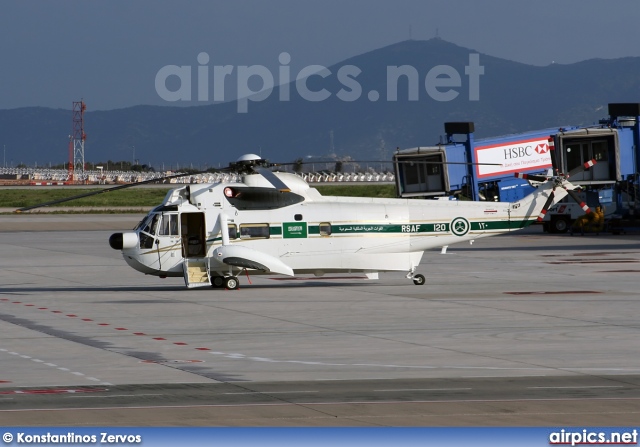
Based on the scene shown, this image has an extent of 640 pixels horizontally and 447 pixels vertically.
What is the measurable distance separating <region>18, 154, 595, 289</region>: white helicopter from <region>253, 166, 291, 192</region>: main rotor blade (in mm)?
148

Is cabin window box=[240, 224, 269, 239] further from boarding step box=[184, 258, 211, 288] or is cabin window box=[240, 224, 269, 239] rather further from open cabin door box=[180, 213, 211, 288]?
boarding step box=[184, 258, 211, 288]

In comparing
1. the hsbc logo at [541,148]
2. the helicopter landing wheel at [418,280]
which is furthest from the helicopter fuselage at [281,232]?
the hsbc logo at [541,148]

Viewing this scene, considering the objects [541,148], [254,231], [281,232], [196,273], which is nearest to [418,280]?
[281,232]

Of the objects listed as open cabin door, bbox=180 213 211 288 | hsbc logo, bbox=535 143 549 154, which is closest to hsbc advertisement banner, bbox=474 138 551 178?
hsbc logo, bbox=535 143 549 154

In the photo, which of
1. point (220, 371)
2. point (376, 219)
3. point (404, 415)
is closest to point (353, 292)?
point (376, 219)

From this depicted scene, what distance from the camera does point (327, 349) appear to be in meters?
21.0

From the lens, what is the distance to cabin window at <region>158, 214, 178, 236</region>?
31.8 metres

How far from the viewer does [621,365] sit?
18.9 metres

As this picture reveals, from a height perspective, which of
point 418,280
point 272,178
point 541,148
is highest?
point 541,148

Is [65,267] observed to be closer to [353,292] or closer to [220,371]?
[353,292]

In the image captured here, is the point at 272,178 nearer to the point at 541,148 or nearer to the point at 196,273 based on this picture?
the point at 196,273

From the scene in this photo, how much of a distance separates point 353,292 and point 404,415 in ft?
55.2

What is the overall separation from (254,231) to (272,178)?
2.57 meters

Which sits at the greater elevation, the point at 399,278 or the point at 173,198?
the point at 173,198
